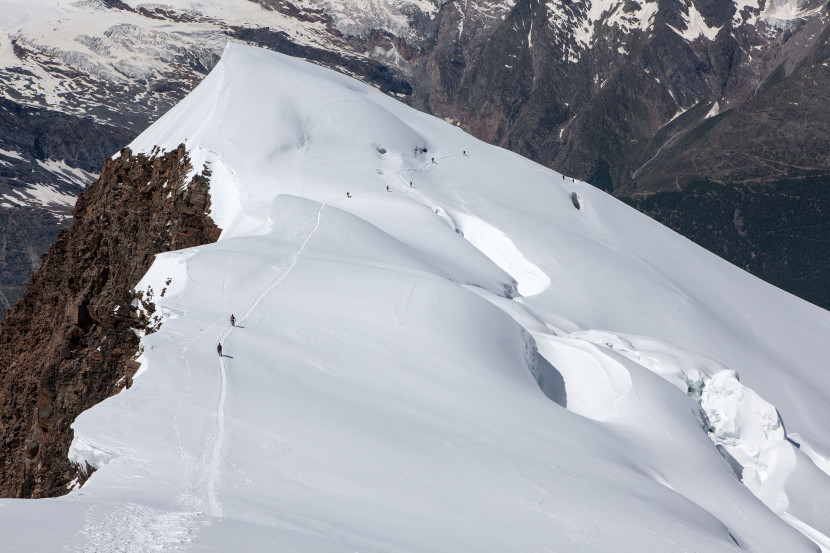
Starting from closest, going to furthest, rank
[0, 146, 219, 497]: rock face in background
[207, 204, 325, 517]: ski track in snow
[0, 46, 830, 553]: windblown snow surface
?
[207, 204, 325, 517]: ski track in snow
[0, 46, 830, 553]: windblown snow surface
[0, 146, 219, 497]: rock face in background

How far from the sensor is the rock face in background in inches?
1735

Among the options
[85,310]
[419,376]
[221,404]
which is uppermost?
[419,376]

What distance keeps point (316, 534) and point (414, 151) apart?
51.4 meters

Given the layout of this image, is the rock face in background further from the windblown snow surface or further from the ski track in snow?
the ski track in snow

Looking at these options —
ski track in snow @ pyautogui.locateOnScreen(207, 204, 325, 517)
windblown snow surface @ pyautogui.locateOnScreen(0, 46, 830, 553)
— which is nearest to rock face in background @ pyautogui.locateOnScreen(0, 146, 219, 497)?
windblown snow surface @ pyautogui.locateOnScreen(0, 46, 830, 553)

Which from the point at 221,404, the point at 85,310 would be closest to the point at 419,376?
the point at 221,404

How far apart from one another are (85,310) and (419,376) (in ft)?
73.2

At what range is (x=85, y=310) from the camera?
51.1 meters

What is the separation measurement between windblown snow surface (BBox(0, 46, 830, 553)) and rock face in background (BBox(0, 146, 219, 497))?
2183mm

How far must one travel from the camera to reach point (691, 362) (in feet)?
161

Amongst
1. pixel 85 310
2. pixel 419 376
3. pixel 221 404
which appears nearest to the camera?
pixel 221 404

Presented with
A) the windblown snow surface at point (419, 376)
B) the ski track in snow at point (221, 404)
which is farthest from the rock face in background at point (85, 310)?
the ski track in snow at point (221, 404)

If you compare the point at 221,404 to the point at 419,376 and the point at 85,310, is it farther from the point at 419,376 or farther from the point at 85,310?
the point at 85,310

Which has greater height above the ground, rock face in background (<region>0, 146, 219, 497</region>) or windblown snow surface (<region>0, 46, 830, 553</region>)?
windblown snow surface (<region>0, 46, 830, 553</region>)
